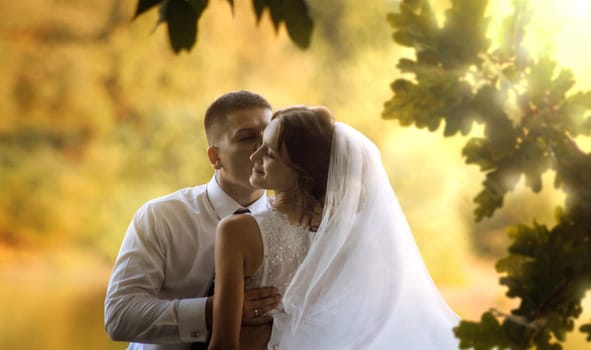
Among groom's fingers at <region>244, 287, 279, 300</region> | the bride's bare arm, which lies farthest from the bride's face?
groom's fingers at <region>244, 287, 279, 300</region>

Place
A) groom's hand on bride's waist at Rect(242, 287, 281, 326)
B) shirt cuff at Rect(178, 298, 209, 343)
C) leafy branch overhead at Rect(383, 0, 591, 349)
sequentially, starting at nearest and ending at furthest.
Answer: leafy branch overhead at Rect(383, 0, 591, 349) → groom's hand on bride's waist at Rect(242, 287, 281, 326) → shirt cuff at Rect(178, 298, 209, 343)

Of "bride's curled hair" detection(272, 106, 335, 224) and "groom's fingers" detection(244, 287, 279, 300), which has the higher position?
"bride's curled hair" detection(272, 106, 335, 224)

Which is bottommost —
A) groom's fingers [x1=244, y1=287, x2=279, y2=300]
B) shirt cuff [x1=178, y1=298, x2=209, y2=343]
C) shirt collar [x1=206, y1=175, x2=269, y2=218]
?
shirt cuff [x1=178, y1=298, x2=209, y2=343]

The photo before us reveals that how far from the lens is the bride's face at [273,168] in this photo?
169 cm

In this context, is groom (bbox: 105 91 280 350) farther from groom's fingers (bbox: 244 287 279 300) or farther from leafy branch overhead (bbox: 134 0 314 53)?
leafy branch overhead (bbox: 134 0 314 53)

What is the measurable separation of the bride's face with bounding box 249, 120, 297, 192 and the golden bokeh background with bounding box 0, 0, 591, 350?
2843 mm

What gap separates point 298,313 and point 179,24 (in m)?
1.16

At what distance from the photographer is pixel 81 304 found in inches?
181

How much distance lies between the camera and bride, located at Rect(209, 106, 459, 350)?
168 cm

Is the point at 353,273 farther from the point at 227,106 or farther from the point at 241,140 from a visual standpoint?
the point at 227,106

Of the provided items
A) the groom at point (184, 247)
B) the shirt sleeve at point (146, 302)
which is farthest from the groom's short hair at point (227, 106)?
the shirt sleeve at point (146, 302)

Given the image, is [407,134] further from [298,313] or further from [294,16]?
[294,16]

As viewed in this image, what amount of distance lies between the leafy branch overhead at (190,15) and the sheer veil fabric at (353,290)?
3.53 ft

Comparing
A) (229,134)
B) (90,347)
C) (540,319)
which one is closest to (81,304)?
(90,347)
